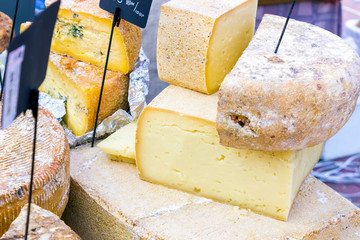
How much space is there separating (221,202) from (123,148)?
51 centimetres

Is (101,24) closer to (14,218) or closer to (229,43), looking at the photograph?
(229,43)

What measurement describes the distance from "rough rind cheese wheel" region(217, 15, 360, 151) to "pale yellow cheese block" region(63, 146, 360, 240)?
380 mm

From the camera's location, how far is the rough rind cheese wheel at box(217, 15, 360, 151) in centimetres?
156

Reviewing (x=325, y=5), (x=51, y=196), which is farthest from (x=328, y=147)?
(x=51, y=196)

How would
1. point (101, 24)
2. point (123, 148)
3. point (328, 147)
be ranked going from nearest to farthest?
point (123, 148)
point (101, 24)
point (328, 147)

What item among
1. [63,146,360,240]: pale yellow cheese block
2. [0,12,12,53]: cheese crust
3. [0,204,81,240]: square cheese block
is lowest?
[63,146,360,240]: pale yellow cheese block

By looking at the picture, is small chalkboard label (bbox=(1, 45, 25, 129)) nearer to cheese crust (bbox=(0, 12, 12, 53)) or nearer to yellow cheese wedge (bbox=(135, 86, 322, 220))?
yellow cheese wedge (bbox=(135, 86, 322, 220))

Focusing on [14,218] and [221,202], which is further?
[221,202]

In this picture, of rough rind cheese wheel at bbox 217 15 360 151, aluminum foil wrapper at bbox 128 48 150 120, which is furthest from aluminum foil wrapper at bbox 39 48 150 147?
rough rind cheese wheel at bbox 217 15 360 151

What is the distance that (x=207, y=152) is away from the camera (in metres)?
1.96

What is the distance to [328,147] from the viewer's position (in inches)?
132

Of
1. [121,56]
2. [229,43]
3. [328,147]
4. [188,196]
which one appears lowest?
[328,147]

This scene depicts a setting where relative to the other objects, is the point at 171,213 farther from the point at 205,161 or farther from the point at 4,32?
the point at 4,32

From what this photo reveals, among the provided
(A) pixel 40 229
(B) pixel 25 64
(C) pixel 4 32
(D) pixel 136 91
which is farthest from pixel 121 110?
(B) pixel 25 64
